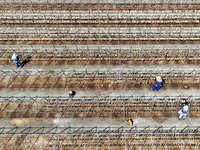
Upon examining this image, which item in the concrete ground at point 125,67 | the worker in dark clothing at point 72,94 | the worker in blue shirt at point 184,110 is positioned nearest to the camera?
the worker in blue shirt at point 184,110

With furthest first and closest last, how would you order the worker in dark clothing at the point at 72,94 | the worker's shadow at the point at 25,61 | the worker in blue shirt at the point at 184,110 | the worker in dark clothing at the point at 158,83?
the worker's shadow at the point at 25,61
the worker in dark clothing at the point at 72,94
the worker in dark clothing at the point at 158,83
the worker in blue shirt at the point at 184,110

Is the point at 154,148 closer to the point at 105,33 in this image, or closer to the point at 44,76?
the point at 44,76

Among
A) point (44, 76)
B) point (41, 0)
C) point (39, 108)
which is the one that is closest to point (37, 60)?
point (44, 76)

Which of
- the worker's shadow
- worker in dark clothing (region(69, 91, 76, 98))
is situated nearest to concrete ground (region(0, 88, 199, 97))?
worker in dark clothing (region(69, 91, 76, 98))

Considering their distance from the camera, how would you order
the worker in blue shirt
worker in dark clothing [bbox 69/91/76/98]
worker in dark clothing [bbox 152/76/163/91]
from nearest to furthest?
the worker in blue shirt < worker in dark clothing [bbox 152/76/163/91] < worker in dark clothing [bbox 69/91/76/98]

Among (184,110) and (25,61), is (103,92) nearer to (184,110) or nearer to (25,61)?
(184,110)

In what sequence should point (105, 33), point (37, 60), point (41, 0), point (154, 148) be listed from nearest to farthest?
point (154, 148) → point (37, 60) → point (105, 33) → point (41, 0)

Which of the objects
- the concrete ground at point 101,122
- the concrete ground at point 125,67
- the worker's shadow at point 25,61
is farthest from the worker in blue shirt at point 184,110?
the worker's shadow at point 25,61

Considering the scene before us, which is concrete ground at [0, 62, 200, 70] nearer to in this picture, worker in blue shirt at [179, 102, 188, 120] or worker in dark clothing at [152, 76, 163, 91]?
worker in dark clothing at [152, 76, 163, 91]

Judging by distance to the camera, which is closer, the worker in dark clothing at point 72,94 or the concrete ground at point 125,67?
the worker in dark clothing at point 72,94

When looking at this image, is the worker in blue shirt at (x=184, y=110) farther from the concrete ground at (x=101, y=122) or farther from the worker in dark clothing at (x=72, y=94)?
the worker in dark clothing at (x=72, y=94)

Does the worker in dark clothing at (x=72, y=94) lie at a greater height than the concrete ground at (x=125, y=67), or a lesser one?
lesser
